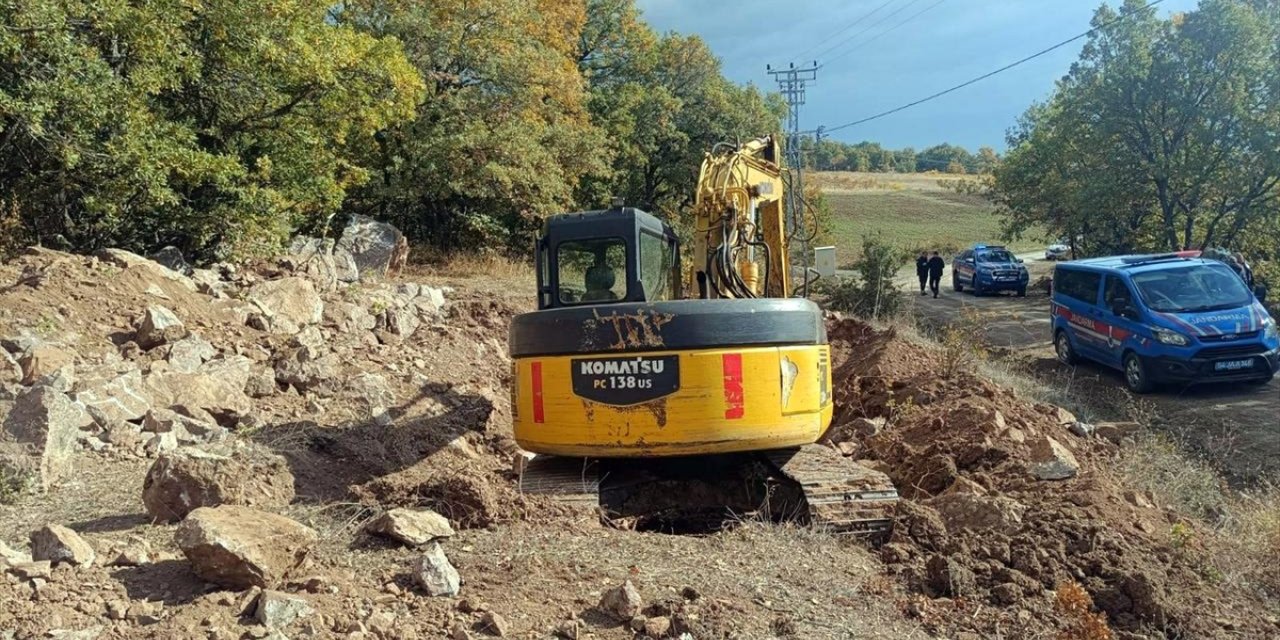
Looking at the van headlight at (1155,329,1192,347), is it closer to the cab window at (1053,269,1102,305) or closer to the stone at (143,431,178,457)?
the cab window at (1053,269,1102,305)

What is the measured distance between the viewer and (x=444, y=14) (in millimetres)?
21016

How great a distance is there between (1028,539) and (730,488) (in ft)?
7.71

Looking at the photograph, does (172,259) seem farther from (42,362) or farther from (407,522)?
(407,522)

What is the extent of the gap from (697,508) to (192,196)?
10642mm

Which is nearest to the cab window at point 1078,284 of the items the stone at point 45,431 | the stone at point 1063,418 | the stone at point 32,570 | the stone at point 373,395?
the stone at point 1063,418

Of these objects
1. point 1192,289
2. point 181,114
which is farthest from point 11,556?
point 1192,289

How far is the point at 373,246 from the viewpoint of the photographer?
57.3 ft

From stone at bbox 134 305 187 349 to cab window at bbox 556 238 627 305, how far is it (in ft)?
14.5

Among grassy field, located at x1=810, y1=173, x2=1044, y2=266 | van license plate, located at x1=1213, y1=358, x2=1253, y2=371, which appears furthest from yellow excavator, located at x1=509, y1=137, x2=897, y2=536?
grassy field, located at x1=810, y1=173, x2=1044, y2=266

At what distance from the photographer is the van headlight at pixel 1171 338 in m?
12.0

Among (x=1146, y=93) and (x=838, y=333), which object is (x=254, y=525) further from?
(x=1146, y=93)

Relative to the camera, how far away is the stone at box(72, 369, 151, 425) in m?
6.83

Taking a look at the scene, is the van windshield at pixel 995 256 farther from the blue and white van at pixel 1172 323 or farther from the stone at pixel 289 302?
the stone at pixel 289 302

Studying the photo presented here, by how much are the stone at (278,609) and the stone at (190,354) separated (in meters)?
4.96
